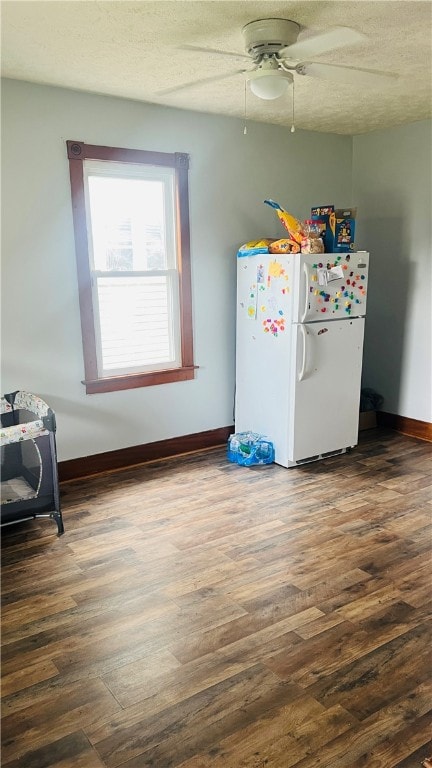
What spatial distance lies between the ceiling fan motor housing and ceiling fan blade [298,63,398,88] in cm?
38

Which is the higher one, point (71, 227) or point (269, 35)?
point (269, 35)

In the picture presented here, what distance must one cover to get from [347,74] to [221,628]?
2878mm

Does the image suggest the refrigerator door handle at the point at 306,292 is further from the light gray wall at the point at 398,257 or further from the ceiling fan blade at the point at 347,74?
the light gray wall at the point at 398,257

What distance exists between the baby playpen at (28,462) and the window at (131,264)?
55 cm

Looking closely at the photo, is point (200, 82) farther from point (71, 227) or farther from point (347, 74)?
point (71, 227)

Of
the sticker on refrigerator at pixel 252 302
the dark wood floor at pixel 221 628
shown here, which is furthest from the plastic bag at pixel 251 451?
the sticker on refrigerator at pixel 252 302

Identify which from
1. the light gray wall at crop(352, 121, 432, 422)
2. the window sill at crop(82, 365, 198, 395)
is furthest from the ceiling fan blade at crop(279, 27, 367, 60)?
the window sill at crop(82, 365, 198, 395)

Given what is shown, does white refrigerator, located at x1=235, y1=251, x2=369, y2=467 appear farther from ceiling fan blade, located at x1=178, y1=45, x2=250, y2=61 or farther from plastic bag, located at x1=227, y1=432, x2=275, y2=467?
ceiling fan blade, located at x1=178, y1=45, x2=250, y2=61

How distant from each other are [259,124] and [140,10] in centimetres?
215

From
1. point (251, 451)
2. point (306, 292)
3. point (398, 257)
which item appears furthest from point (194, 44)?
point (398, 257)

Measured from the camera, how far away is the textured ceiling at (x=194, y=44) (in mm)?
2236

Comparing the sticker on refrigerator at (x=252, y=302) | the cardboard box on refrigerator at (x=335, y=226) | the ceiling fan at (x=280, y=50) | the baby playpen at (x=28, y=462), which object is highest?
the ceiling fan at (x=280, y=50)

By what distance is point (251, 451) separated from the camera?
4016mm

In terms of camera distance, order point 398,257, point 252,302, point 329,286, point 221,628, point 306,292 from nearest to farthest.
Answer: point 221,628
point 306,292
point 329,286
point 252,302
point 398,257
